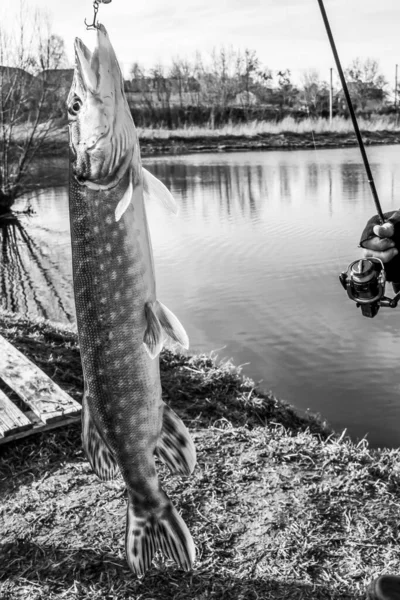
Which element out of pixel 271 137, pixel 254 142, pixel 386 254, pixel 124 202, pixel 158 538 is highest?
pixel 271 137

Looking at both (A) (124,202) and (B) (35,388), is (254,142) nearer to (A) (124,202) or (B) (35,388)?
(B) (35,388)

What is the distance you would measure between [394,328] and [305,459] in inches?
176

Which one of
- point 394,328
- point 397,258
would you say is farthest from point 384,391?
point 397,258

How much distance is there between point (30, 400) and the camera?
458 centimetres

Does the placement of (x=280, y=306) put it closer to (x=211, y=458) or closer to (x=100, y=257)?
(x=211, y=458)

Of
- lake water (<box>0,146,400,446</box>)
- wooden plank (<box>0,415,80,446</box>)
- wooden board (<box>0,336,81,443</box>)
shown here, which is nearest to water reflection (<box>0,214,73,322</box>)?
lake water (<box>0,146,400,446</box>)

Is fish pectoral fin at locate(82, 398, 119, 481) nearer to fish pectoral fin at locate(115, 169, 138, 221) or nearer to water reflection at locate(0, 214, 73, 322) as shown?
fish pectoral fin at locate(115, 169, 138, 221)

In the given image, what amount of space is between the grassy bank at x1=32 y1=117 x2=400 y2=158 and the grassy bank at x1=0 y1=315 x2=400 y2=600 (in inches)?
1377

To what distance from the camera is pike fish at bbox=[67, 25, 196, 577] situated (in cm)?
192

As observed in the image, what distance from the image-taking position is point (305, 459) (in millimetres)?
4027

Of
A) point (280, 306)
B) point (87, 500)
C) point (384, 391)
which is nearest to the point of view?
point (87, 500)

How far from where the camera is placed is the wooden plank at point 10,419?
4227mm

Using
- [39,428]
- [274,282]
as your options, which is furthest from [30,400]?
[274,282]

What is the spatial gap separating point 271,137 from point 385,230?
135ft
